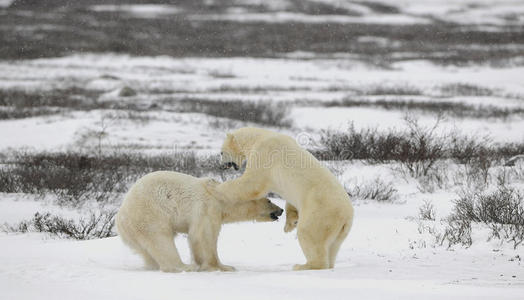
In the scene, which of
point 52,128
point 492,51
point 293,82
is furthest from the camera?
point 492,51

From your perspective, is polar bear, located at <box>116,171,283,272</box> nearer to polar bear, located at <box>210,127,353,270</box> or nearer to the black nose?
polar bear, located at <box>210,127,353,270</box>

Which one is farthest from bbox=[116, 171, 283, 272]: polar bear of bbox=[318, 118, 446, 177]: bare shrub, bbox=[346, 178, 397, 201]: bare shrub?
bbox=[318, 118, 446, 177]: bare shrub

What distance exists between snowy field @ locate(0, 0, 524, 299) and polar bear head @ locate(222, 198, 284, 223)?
1.55 feet

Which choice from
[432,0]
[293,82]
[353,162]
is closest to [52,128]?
[353,162]

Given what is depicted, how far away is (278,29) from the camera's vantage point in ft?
197

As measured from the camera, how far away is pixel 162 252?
5.40 metres

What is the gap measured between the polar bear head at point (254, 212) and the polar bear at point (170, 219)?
35 mm

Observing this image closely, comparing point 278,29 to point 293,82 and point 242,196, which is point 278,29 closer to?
point 293,82

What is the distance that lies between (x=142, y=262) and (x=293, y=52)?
41.1 m

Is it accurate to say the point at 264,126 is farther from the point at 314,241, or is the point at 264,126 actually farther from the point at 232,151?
the point at 314,241

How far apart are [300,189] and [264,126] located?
547 inches

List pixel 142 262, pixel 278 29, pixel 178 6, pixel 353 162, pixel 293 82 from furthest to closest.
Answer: pixel 178 6 < pixel 278 29 < pixel 293 82 < pixel 353 162 < pixel 142 262

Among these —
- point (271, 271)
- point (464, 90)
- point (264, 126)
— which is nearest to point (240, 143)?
point (271, 271)

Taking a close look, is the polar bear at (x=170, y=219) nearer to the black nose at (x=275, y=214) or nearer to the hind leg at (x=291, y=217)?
the black nose at (x=275, y=214)
